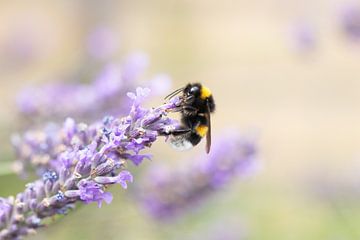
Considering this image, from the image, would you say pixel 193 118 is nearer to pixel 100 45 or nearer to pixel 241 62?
pixel 100 45

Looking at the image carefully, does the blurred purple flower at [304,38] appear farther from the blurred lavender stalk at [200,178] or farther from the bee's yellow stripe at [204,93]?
the bee's yellow stripe at [204,93]

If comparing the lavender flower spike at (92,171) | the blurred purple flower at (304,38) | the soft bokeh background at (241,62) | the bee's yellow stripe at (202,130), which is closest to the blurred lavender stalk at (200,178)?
the bee's yellow stripe at (202,130)

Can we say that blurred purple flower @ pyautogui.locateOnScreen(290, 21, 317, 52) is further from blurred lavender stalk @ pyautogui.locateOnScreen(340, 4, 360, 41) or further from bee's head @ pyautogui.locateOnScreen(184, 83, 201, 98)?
bee's head @ pyautogui.locateOnScreen(184, 83, 201, 98)

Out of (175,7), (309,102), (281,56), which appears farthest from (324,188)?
(175,7)

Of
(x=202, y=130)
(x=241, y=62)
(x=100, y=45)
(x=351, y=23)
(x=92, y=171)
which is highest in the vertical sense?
(x=241, y=62)

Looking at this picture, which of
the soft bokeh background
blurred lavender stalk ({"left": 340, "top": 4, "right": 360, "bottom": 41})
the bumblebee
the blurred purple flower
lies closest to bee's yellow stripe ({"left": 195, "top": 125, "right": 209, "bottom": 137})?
the bumblebee

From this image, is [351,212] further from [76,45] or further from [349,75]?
[76,45]

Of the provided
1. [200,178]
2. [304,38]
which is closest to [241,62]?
[304,38]
